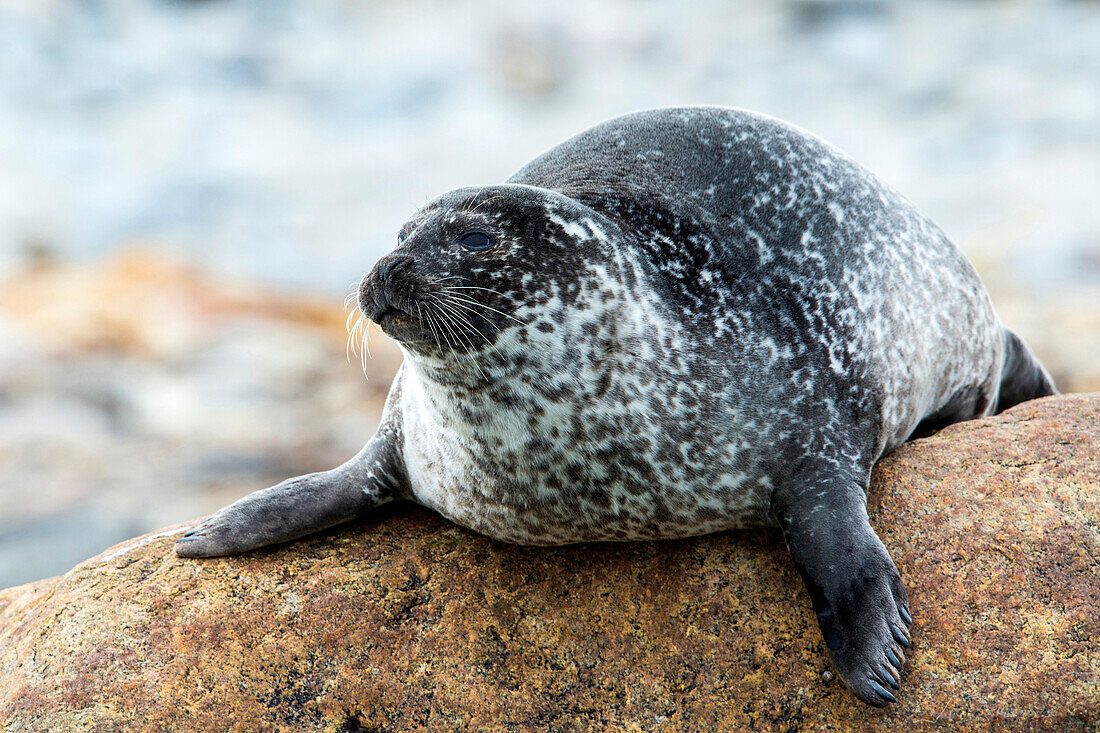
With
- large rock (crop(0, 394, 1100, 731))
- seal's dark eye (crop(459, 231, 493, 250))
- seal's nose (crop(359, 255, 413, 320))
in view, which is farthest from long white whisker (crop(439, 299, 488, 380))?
large rock (crop(0, 394, 1100, 731))

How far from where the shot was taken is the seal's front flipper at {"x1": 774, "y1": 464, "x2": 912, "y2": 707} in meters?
2.94

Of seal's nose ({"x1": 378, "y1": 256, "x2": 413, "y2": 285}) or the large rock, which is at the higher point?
seal's nose ({"x1": 378, "y1": 256, "x2": 413, "y2": 285})

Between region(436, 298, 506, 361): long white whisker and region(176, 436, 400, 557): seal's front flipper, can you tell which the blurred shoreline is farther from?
region(436, 298, 506, 361): long white whisker

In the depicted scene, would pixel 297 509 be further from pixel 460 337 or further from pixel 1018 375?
pixel 1018 375

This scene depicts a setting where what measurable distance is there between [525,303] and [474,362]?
236 mm

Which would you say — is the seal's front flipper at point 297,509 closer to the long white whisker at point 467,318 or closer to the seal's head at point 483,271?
the seal's head at point 483,271

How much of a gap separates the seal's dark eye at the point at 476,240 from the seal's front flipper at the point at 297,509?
1.03 metres

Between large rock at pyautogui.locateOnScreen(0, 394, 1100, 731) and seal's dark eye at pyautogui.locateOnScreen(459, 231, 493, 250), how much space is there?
1.13 m

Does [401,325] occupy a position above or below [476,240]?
below

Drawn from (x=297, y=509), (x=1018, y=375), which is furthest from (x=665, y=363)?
(x=1018, y=375)

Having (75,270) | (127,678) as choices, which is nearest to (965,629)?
(127,678)

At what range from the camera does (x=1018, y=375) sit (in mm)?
4832

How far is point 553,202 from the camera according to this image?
3312 millimetres

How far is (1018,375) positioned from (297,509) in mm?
3353
